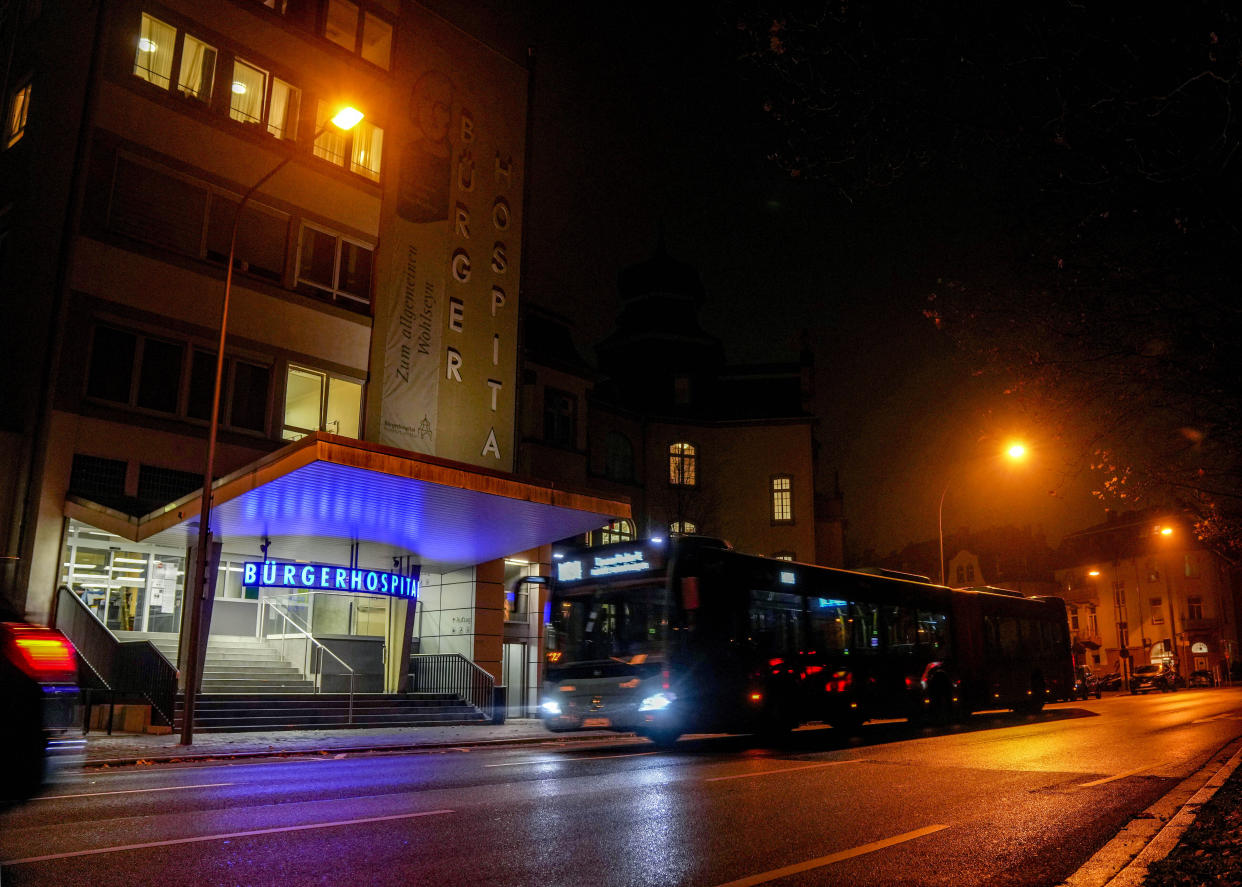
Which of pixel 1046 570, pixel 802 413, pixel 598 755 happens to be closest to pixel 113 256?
pixel 598 755

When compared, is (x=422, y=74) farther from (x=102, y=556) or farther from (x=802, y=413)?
(x=802, y=413)

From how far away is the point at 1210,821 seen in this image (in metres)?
7.66

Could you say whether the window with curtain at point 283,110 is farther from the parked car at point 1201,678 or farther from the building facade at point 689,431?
the parked car at point 1201,678

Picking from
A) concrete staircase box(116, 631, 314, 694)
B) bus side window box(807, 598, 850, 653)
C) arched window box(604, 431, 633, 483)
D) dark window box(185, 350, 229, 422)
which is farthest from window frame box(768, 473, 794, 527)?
dark window box(185, 350, 229, 422)

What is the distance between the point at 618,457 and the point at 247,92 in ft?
82.2

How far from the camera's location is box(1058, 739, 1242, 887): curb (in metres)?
5.96

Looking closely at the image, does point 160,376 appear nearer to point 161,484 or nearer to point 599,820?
point 161,484

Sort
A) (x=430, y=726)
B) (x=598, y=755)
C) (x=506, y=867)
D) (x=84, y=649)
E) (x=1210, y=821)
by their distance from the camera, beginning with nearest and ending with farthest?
(x=506, y=867) → (x=1210, y=821) → (x=598, y=755) → (x=84, y=649) → (x=430, y=726)

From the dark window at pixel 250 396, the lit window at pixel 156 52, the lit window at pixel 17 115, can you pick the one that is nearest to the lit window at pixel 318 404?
the dark window at pixel 250 396

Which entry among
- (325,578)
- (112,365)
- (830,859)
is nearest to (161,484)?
(112,365)

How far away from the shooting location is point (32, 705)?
576cm

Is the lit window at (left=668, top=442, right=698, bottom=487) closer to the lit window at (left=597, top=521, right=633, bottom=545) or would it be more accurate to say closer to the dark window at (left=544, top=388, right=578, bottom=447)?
the lit window at (left=597, top=521, right=633, bottom=545)

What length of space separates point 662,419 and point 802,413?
760 centimetres

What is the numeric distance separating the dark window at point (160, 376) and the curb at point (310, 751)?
10.2 metres
